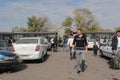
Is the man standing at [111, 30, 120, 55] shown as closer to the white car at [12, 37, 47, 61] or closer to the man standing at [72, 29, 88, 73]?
the man standing at [72, 29, 88, 73]

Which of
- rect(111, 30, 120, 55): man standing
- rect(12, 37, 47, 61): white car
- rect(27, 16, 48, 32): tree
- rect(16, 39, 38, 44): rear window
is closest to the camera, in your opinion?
rect(111, 30, 120, 55): man standing

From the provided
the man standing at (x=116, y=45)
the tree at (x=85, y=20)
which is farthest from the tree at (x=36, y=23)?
the man standing at (x=116, y=45)

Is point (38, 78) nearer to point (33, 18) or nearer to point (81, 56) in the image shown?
point (81, 56)

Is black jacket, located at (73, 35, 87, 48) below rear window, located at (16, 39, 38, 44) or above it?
above

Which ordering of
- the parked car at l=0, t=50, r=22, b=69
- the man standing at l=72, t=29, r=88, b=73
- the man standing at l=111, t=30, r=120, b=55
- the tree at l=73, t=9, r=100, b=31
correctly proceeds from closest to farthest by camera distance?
the parked car at l=0, t=50, r=22, b=69 → the man standing at l=72, t=29, r=88, b=73 → the man standing at l=111, t=30, r=120, b=55 → the tree at l=73, t=9, r=100, b=31

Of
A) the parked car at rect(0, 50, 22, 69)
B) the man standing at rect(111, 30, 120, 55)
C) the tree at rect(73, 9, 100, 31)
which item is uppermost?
the tree at rect(73, 9, 100, 31)

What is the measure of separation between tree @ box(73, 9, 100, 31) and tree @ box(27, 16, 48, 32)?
13020 millimetres

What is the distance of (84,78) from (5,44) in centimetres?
929

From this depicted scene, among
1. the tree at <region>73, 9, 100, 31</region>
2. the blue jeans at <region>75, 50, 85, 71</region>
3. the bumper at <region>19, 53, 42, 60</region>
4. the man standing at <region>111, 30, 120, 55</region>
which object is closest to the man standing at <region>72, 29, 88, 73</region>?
the blue jeans at <region>75, 50, 85, 71</region>

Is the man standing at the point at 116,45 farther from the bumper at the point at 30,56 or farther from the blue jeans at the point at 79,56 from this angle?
the bumper at the point at 30,56

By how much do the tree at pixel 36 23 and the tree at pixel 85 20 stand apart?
13.0 metres

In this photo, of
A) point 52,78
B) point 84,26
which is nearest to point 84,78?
point 52,78

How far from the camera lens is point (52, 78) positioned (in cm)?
1031

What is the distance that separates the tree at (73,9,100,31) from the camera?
79.9m
